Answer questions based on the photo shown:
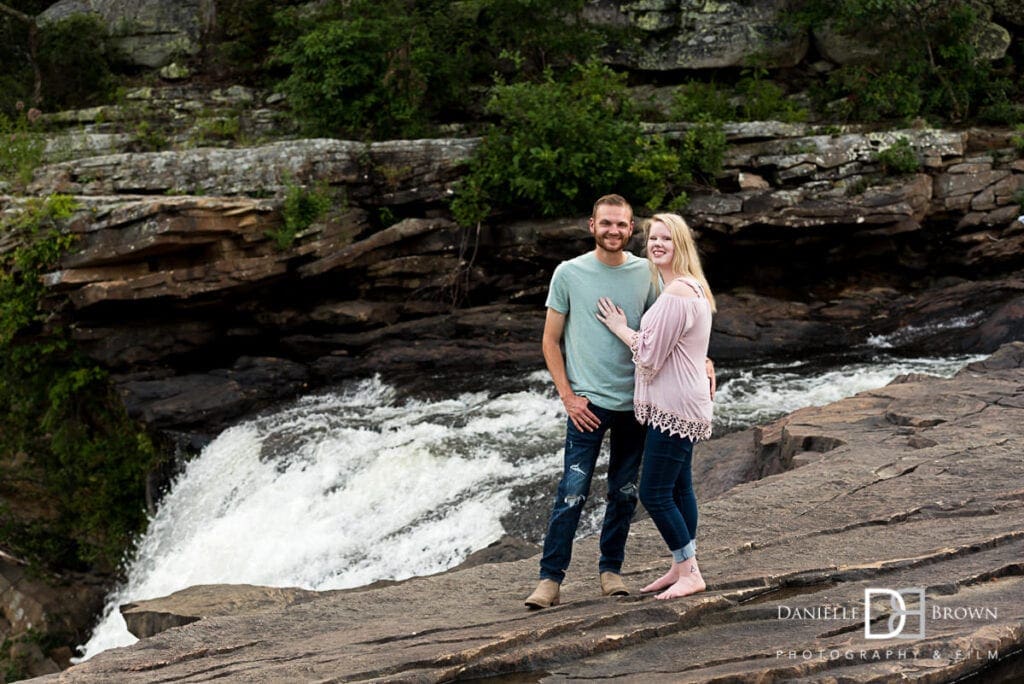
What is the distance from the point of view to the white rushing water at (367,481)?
9.80 m

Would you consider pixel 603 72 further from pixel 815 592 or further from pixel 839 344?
pixel 815 592

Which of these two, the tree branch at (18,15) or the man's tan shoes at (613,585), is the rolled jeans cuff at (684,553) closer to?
the man's tan shoes at (613,585)

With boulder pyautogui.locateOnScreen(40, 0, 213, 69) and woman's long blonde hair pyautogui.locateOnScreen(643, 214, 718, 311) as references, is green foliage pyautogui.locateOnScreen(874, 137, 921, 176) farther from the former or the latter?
boulder pyautogui.locateOnScreen(40, 0, 213, 69)

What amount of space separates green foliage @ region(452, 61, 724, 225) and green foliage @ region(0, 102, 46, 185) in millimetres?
6187

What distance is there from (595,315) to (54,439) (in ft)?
42.6

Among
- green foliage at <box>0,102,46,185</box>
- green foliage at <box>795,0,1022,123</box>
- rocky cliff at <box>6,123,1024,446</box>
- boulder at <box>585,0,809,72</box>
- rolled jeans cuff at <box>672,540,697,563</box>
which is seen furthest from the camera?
boulder at <box>585,0,809,72</box>

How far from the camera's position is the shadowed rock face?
4.14 meters

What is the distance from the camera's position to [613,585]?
488cm

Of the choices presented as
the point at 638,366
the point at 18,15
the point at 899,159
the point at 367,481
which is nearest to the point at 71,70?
the point at 18,15

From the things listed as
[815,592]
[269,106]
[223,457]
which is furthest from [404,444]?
[269,106]

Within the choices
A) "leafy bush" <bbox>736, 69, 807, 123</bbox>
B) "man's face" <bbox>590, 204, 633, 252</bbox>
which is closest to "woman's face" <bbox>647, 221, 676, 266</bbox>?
"man's face" <bbox>590, 204, 633, 252</bbox>

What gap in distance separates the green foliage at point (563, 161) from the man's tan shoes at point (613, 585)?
33.8ft

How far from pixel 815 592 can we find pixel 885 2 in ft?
45.7

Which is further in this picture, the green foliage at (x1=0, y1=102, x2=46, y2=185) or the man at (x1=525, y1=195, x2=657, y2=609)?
the green foliage at (x1=0, y1=102, x2=46, y2=185)
